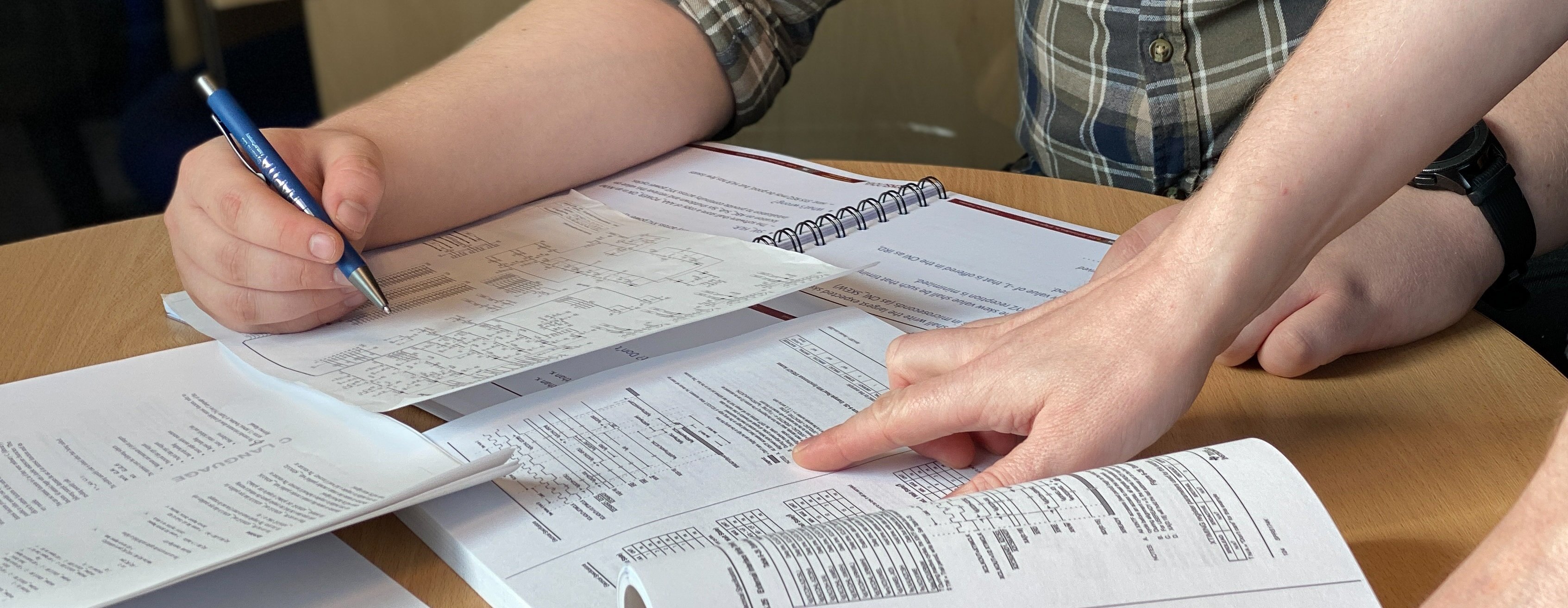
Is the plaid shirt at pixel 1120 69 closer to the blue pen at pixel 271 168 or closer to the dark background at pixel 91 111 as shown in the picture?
the blue pen at pixel 271 168

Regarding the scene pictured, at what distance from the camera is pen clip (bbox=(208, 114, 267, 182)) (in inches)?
27.9

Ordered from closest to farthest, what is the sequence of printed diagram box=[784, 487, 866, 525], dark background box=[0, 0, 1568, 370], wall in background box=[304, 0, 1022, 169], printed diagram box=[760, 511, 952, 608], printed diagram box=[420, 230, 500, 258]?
printed diagram box=[760, 511, 952, 608] → printed diagram box=[784, 487, 866, 525] → printed diagram box=[420, 230, 500, 258] → dark background box=[0, 0, 1568, 370] → wall in background box=[304, 0, 1022, 169]

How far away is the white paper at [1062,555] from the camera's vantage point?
0.38 metres

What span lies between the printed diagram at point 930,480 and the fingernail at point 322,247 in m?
0.35

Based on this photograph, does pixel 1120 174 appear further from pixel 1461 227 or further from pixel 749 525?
pixel 749 525

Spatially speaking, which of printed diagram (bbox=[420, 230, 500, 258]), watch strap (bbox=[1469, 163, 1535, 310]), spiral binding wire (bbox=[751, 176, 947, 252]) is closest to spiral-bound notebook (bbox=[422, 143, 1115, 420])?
spiral binding wire (bbox=[751, 176, 947, 252])

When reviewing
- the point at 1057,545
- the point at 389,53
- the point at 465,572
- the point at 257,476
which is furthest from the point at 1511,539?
the point at 389,53

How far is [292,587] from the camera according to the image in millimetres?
460

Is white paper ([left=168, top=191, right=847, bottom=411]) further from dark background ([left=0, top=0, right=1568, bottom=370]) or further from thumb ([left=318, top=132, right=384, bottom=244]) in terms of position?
dark background ([left=0, top=0, right=1568, bottom=370])

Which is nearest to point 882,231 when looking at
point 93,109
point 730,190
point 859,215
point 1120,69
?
point 859,215

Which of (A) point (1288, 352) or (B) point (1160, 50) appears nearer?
Result: (A) point (1288, 352)

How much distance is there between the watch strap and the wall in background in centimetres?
208

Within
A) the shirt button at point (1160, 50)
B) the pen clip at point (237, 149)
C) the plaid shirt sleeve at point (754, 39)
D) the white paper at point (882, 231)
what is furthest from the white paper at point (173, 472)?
the shirt button at point (1160, 50)

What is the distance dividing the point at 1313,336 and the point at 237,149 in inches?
25.1
